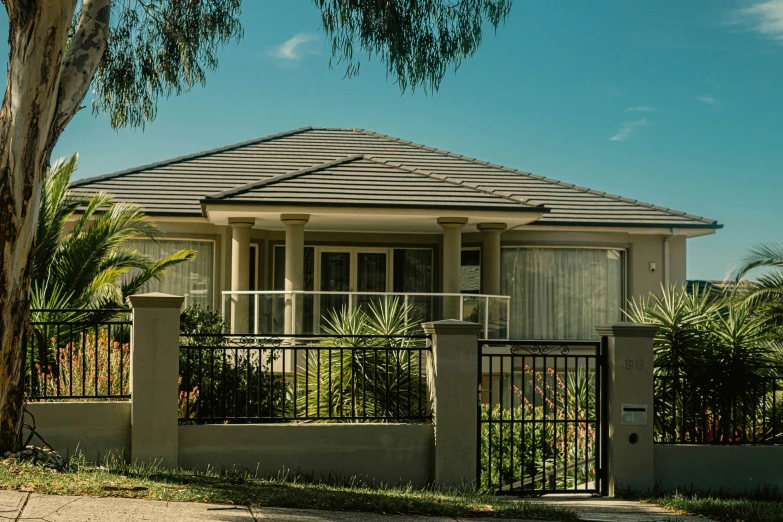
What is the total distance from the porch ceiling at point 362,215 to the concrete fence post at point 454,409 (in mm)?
5624

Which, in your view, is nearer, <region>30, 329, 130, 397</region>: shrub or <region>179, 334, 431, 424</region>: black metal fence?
<region>30, 329, 130, 397</region>: shrub

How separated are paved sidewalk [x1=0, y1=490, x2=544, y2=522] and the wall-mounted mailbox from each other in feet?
11.8

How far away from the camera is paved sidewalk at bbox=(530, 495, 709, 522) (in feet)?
30.4

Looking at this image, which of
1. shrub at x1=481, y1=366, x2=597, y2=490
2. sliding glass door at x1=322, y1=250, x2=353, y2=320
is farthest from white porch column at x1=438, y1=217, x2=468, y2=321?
shrub at x1=481, y1=366, x2=597, y2=490

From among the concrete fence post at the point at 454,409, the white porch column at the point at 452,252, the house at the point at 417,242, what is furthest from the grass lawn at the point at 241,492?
the white porch column at the point at 452,252

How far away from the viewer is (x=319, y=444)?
36.4 ft

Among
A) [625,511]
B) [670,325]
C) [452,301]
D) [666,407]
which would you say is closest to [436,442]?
[625,511]

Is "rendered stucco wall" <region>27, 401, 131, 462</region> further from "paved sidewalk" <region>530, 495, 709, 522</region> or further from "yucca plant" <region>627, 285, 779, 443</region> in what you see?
"yucca plant" <region>627, 285, 779, 443</region>

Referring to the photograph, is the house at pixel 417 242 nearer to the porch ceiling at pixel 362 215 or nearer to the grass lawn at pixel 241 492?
the porch ceiling at pixel 362 215

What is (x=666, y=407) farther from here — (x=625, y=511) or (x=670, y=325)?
(x=625, y=511)

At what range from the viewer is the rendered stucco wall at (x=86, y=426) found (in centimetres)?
1053

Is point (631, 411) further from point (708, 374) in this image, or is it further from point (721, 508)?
point (721, 508)

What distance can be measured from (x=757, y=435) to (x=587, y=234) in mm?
7364

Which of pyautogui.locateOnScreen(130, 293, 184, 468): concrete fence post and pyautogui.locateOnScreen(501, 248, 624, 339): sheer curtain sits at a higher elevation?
pyautogui.locateOnScreen(501, 248, 624, 339): sheer curtain
